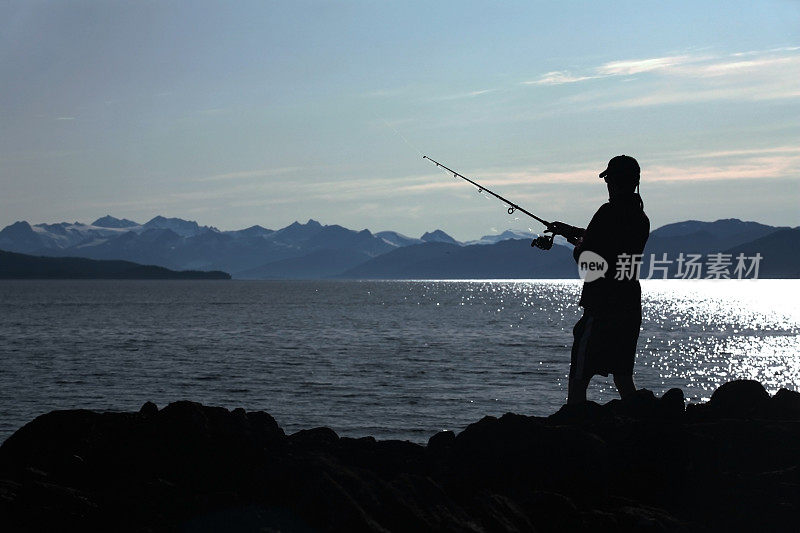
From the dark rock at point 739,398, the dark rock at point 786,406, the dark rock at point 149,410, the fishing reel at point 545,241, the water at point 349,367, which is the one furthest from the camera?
the water at point 349,367

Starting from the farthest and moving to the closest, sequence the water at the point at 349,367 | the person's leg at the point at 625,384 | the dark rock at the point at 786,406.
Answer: the water at the point at 349,367 → the dark rock at the point at 786,406 → the person's leg at the point at 625,384

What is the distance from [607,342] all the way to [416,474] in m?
2.24

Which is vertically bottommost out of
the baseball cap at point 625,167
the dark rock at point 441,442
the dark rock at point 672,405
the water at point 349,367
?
the water at point 349,367

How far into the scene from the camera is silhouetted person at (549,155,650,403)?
9062mm

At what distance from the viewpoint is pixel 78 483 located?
8.46 m

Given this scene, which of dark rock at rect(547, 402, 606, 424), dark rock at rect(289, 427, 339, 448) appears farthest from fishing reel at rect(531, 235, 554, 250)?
dark rock at rect(289, 427, 339, 448)

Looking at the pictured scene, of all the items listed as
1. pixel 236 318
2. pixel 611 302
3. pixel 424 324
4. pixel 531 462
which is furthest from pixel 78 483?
pixel 236 318

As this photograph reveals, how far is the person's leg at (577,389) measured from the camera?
9.38 m

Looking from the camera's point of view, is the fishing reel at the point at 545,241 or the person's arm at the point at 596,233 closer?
the person's arm at the point at 596,233

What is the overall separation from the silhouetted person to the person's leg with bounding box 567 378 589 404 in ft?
0.77

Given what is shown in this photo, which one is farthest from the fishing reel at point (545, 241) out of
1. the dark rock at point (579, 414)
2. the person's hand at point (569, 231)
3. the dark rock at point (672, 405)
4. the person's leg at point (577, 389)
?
the dark rock at point (672, 405)

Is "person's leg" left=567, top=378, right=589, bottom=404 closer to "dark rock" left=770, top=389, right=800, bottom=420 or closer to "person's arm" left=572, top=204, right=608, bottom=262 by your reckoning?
"person's arm" left=572, top=204, right=608, bottom=262

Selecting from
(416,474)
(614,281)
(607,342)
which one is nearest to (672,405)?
(607,342)

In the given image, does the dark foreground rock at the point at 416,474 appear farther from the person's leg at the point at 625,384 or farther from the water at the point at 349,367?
the water at the point at 349,367
